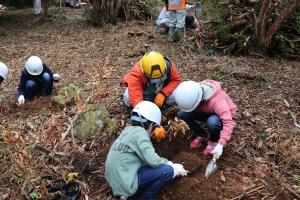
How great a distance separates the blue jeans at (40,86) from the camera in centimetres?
528

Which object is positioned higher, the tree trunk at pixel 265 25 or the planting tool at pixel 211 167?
the tree trunk at pixel 265 25

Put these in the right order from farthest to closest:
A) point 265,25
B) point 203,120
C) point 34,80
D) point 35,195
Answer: point 265,25
point 34,80
point 203,120
point 35,195

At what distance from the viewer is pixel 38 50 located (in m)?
7.55

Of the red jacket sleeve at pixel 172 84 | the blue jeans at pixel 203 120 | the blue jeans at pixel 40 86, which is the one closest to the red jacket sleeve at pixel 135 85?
the red jacket sleeve at pixel 172 84

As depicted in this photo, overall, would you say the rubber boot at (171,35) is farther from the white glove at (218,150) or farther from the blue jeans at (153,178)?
the blue jeans at (153,178)

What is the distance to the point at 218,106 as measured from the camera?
370 centimetres

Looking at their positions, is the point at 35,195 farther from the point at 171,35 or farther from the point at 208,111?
the point at 171,35

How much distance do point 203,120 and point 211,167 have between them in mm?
593

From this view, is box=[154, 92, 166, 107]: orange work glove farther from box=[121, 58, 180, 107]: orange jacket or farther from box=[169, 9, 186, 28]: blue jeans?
box=[169, 9, 186, 28]: blue jeans

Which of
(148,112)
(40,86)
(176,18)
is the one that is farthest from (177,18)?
(148,112)

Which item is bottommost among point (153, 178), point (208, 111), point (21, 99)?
point (21, 99)

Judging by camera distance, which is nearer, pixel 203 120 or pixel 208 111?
pixel 208 111

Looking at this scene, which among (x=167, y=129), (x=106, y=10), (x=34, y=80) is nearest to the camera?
(x=167, y=129)

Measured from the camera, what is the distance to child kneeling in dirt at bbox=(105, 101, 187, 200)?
326 cm
